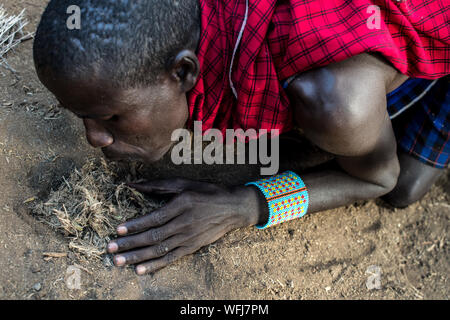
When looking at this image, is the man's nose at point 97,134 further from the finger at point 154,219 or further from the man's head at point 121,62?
the finger at point 154,219

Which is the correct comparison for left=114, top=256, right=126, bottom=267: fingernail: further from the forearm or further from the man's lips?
the forearm

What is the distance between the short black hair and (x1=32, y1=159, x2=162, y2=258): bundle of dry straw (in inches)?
18.6

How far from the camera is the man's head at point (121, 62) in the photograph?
128 centimetres

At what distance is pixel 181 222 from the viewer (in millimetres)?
1669

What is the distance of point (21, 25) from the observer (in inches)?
84.1

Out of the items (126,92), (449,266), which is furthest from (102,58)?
(449,266)

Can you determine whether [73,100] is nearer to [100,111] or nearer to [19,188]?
[100,111]

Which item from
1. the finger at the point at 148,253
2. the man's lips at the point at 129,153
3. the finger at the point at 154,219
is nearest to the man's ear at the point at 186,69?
the man's lips at the point at 129,153

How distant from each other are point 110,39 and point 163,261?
745 mm

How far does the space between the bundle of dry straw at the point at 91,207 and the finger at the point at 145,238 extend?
0.04 meters

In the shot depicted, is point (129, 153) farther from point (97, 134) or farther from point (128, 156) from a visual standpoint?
point (97, 134)

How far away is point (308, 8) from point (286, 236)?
878mm

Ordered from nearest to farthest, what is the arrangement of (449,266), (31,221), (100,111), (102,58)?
1. (102,58)
2. (100,111)
3. (31,221)
4. (449,266)
